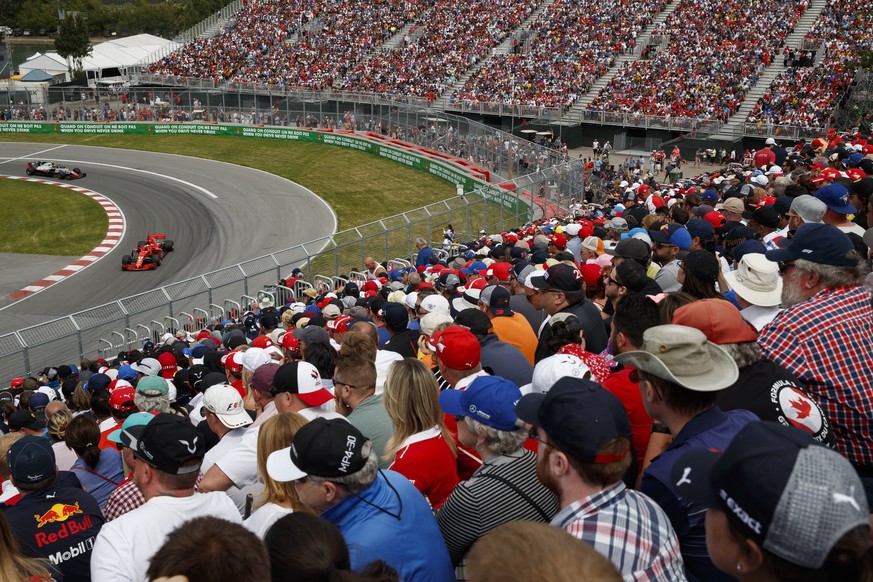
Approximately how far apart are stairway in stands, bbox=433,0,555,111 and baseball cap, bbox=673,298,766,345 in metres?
45.7

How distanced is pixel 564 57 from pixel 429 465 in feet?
159

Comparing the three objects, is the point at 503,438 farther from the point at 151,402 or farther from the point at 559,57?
the point at 559,57

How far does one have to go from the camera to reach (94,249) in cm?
3066

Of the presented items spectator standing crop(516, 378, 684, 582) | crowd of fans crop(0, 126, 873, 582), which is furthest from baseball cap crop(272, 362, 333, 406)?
spectator standing crop(516, 378, 684, 582)

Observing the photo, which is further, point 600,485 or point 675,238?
point 675,238

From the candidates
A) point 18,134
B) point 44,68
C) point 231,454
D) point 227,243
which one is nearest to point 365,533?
point 231,454

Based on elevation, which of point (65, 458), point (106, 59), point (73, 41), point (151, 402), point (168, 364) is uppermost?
point (73, 41)

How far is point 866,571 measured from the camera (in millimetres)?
2396

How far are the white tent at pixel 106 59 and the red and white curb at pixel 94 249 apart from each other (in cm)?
3069

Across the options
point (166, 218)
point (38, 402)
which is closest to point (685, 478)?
point (38, 402)

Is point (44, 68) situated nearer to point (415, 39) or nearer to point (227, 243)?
point (415, 39)

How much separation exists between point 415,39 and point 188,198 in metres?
26.1

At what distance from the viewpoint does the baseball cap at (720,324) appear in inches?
184

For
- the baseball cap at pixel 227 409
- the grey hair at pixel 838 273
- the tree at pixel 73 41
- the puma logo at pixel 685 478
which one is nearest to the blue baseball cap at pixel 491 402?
the puma logo at pixel 685 478
